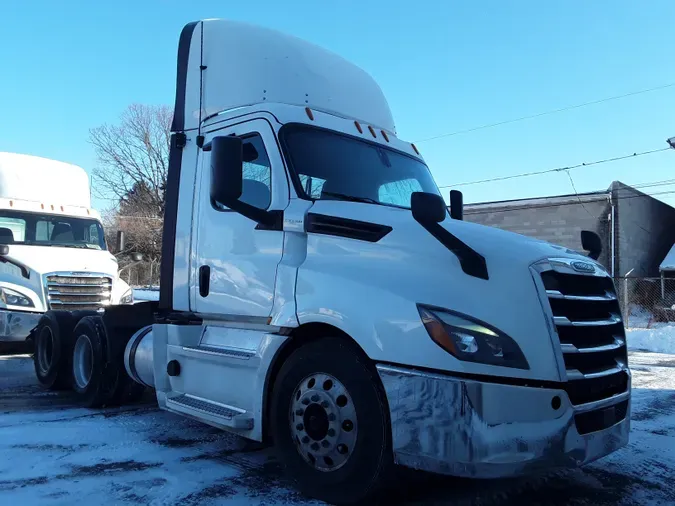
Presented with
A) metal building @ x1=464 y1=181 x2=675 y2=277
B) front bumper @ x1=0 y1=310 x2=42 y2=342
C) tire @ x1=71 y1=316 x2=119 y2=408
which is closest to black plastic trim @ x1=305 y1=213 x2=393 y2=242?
tire @ x1=71 y1=316 x2=119 y2=408

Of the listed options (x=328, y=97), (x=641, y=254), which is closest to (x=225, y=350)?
(x=328, y=97)

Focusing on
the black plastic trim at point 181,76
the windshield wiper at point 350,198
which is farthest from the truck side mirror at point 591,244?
the black plastic trim at point 181,76

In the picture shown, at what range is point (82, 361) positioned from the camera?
280 inches

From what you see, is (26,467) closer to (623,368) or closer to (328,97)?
(328,97)

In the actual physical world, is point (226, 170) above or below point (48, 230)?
below

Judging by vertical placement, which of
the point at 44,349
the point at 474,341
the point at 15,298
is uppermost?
the point at 15,298

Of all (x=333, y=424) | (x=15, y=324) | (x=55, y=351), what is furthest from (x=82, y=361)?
(x=333, y=424)

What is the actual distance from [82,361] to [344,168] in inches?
177

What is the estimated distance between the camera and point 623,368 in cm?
378

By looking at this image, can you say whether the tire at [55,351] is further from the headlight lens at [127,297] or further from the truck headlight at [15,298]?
the headlight lens at [127,297]

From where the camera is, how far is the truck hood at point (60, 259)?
9.17 metres

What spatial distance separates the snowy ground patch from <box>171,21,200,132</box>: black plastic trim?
11.6m

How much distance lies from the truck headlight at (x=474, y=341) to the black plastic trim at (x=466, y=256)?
0.26m

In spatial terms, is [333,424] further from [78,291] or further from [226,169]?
[78,291]
